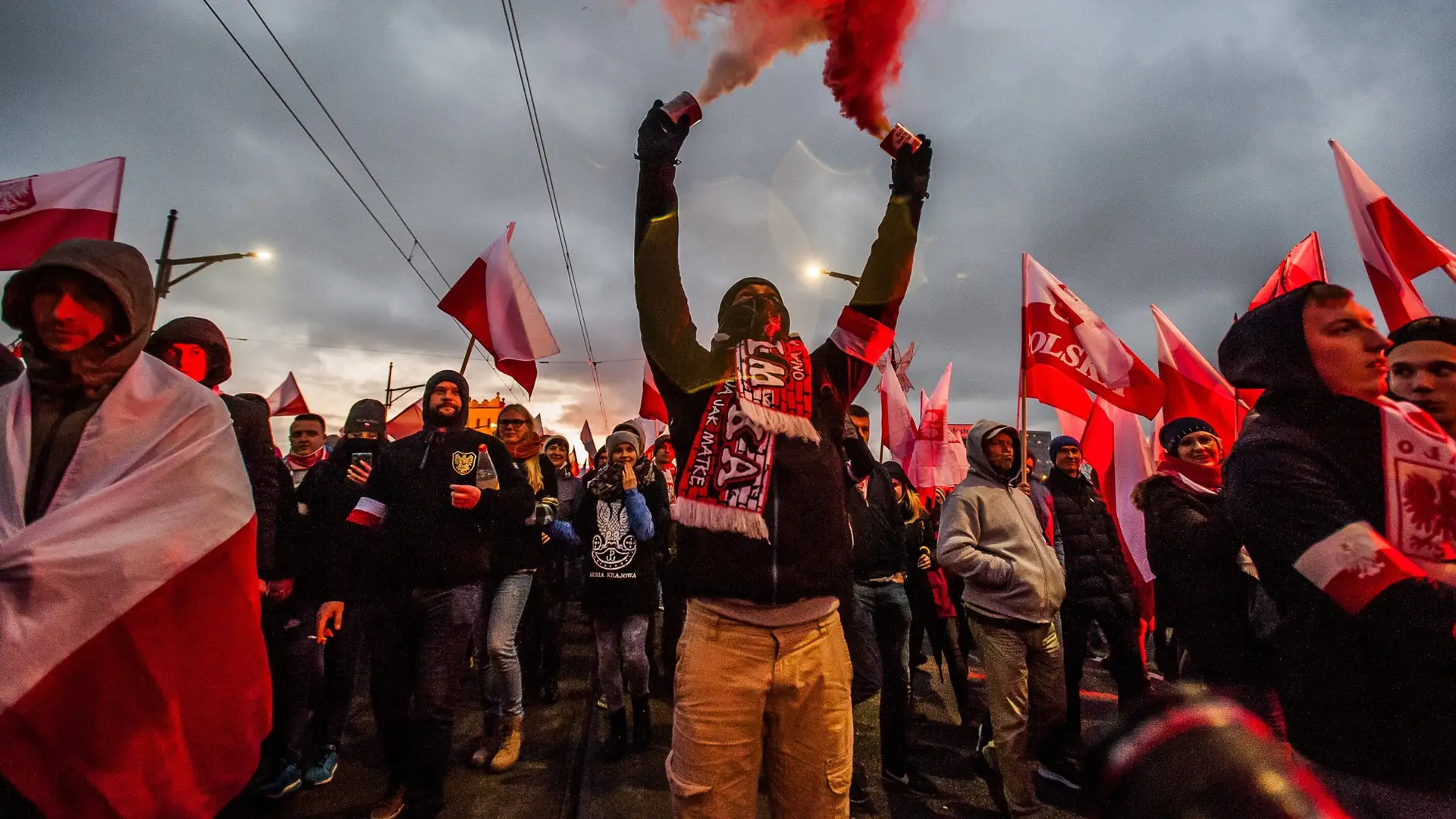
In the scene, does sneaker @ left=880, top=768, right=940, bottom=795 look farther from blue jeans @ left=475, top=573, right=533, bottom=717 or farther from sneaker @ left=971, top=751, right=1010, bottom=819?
blue jeans @ left=475, top=573, right=533, bottom=717

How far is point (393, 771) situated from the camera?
3.38m

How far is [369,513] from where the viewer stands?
11.3 ft

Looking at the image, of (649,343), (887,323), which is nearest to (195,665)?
(649,343)

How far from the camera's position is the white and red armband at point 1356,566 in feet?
4.42

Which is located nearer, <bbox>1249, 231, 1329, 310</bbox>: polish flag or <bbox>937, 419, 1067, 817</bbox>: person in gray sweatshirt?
<bbox>937, 419, 1067, 817</bbox>: person in gray sweatshirt

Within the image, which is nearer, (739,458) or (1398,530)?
(1398,530)

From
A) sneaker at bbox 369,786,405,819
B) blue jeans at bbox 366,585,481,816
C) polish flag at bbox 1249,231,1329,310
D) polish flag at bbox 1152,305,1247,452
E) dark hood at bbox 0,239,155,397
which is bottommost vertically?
sneaker at bbox 369,786,405,819

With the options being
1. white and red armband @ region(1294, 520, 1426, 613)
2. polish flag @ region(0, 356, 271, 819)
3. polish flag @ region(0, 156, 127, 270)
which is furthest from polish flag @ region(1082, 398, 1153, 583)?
polish flag @ region(0, 156, 127, 270)

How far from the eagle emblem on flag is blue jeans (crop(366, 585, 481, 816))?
2.18 feet

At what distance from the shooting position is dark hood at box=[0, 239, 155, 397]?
1.89m

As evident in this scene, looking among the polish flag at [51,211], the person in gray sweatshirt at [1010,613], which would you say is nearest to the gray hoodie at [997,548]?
the person in gray sweatshirt at [1010,613]

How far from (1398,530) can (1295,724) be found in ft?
1.70

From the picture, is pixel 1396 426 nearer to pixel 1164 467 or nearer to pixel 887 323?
pixel 887 323

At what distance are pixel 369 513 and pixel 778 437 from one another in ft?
8.50
